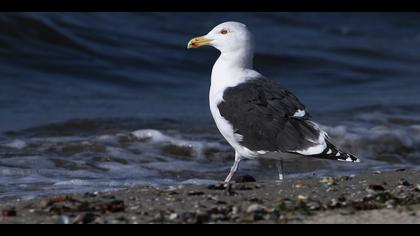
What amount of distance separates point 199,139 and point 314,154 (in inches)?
158

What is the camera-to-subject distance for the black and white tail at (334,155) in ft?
23.9

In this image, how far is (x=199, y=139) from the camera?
11.3 metres

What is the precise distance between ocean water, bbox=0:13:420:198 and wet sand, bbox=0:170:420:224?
1.87 m

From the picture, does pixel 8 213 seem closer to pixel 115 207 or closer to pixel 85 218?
pixel 85 218

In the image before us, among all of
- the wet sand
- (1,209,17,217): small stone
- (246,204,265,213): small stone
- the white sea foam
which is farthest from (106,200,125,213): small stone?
the white sea foam

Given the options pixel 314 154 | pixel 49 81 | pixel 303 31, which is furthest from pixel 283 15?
pixel 314 154

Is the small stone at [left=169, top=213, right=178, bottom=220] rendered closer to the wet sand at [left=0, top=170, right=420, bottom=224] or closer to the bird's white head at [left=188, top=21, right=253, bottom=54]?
the wet sand at [left=0, top=170, right=420, bottom=224]

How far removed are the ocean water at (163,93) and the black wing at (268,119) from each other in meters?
1.44

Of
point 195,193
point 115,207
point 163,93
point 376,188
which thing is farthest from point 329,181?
point 163,93

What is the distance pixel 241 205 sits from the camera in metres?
6.20

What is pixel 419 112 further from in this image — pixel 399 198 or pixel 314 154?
pixel 399 198

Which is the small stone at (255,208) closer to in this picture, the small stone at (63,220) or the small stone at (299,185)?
the small stone at (299,185)

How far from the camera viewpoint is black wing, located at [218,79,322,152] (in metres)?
7.56

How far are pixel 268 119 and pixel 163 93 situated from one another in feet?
23.3
